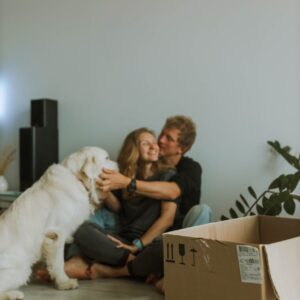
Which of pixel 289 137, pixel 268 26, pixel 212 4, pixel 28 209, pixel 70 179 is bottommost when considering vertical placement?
pixel 28 209

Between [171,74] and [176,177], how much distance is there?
0.82m

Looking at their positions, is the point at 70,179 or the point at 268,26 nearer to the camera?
the point at 70,179

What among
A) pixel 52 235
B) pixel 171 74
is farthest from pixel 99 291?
pixel 171 74

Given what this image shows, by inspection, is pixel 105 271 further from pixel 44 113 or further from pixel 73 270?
pixel 44 113

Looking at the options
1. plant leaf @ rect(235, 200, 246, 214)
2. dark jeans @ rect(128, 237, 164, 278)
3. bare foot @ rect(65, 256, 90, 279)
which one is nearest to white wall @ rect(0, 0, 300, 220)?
plant leaf @ rect(235, 200, 246, 214)

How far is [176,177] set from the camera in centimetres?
239

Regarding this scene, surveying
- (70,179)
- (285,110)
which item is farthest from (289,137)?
(70,179)

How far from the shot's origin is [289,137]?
8.20 ft

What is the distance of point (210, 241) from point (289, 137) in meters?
1.42

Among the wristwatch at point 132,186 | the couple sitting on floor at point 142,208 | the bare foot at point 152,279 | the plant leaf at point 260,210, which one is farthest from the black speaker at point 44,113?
the plant leaf at point 260,210

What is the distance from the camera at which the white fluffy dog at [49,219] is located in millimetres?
1939

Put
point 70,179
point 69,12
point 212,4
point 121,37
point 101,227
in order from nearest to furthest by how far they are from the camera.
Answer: point 70,179, point 101,227, point 212,4, point 121,37, point 69,12

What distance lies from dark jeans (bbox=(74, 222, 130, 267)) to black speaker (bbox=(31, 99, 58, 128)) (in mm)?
1266

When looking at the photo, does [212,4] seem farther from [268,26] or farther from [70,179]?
[70,179]
